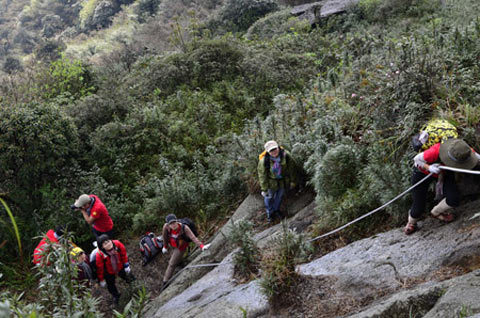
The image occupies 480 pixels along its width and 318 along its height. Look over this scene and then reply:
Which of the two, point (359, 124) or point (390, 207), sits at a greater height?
point (359, 124)

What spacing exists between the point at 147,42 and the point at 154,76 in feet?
30.2

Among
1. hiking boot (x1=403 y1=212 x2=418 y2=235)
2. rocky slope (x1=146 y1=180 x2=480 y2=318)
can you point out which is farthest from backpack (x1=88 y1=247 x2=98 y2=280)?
hiking boot (x1=403 y1=212 x2=418 y2=235)

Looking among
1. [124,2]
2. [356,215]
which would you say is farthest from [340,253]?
[124,2]

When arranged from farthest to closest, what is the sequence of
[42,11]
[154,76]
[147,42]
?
[42,11], [147,42], [154,76]

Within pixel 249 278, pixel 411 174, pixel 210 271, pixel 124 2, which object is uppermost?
pixel 124 2

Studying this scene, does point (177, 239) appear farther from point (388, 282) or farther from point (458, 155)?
point (458, 155)

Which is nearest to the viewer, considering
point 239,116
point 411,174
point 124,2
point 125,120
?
point 411,174

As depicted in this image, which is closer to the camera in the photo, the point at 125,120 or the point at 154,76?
the point at 125,120

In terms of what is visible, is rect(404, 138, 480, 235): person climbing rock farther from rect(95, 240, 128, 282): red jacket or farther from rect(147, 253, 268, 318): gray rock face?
rect(95, 240, 128, 282): red jacket

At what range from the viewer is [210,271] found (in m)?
6.70

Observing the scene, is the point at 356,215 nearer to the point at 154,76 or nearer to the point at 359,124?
the point at 359,124

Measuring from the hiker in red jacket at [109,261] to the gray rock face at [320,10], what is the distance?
17.1 meters

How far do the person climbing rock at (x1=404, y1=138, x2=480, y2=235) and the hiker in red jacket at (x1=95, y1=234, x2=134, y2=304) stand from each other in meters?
4.95

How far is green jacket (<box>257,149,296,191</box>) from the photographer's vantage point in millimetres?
6777
